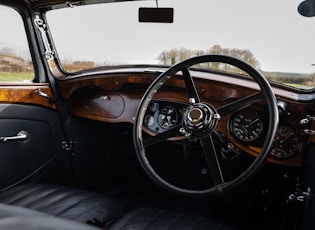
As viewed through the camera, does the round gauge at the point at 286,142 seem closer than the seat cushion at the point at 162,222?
No

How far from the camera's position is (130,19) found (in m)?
2.59

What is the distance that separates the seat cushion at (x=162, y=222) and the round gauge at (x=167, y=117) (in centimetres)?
60

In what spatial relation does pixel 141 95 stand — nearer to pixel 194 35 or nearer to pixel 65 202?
pixel 194 35

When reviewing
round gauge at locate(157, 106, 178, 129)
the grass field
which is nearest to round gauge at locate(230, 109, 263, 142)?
round gauge at locate(157, 106, 178, 129)

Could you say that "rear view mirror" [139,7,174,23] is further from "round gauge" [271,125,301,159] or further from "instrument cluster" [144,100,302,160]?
"round gauge" [271,125,301,159]

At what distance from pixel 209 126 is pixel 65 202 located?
859mm

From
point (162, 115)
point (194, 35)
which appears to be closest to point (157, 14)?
point (194, 35)

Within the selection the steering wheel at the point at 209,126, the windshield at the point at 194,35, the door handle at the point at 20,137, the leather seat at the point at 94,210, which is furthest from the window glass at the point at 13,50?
the steering wheel at the point at 209,126

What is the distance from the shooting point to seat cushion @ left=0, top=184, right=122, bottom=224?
1.82 metres

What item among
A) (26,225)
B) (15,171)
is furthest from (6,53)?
(26,225)

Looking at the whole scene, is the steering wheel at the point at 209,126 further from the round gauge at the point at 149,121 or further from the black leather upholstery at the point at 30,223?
the black leather upholstery at the point at 30,223

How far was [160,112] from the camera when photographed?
232 cm

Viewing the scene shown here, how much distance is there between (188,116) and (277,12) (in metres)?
0.82

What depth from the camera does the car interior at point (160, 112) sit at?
5.86 ft
